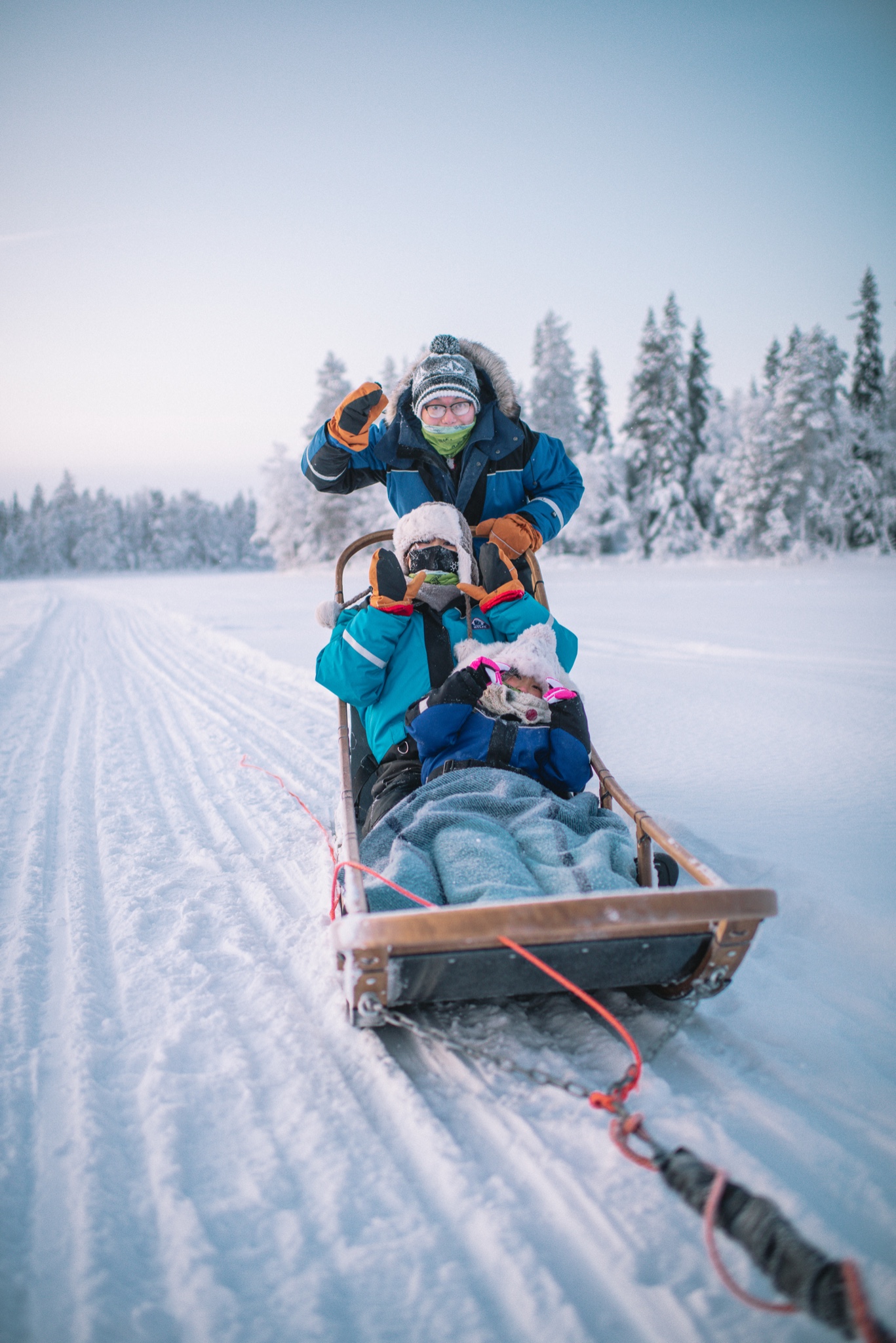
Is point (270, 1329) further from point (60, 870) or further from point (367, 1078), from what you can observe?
point (60, 870)

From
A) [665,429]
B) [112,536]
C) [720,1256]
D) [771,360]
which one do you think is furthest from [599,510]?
[112,536]

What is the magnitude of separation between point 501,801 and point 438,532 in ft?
4.17

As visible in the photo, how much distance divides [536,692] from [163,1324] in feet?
6.39

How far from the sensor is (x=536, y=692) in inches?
102

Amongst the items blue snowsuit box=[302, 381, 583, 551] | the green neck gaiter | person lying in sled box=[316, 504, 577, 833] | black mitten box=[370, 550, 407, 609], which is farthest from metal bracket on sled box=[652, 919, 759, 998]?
the green neck gaiter

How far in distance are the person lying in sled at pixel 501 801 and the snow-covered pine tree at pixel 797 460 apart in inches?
984

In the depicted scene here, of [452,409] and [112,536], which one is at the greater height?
[112,536]

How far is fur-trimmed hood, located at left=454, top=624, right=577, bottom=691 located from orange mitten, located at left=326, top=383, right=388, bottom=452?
113 cm

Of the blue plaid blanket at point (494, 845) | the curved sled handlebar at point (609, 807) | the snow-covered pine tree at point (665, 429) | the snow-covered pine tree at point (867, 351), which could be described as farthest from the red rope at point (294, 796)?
the snow-covered pine tree at point (867, 351)

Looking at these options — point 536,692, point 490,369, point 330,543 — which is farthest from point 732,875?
point 330,543

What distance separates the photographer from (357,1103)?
1.62 meters

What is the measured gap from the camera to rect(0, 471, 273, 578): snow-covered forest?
64188mm

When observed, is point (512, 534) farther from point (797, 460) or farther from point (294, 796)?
point (797, 460)

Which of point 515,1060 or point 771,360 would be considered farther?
point 771,360
